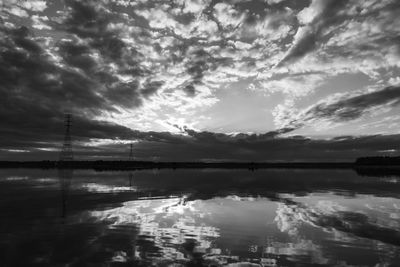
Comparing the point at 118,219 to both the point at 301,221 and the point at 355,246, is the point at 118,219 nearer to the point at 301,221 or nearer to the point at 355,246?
the point at 301,221

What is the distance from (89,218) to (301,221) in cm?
1408

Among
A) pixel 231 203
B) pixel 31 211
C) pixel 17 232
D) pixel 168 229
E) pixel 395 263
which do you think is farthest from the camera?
pixel 231 203

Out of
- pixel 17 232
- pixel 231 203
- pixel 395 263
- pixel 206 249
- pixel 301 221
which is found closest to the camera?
pixel 395 263

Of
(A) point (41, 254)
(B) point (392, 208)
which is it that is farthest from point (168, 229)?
(B) point (392, 208)

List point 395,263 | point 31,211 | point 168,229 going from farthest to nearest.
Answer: point 31,211 < point 168,229 < point 395,263

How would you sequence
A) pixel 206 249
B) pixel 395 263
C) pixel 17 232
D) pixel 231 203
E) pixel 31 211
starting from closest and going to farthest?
pixel 395 263, pixel 206 249, pixel 17 232, pixel 31 211, pixel 231 203

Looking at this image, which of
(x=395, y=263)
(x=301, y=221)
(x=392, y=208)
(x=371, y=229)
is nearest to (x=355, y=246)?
A: (x=395, y=263)

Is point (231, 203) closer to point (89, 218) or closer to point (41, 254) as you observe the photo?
point (89, 218)

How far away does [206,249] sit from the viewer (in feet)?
48.4

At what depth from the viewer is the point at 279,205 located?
3003 cm

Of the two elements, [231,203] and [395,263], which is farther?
[231,203]

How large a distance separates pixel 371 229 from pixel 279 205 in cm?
1081

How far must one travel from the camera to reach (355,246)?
15648 millimetres

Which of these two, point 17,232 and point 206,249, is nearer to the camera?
point 206,249
